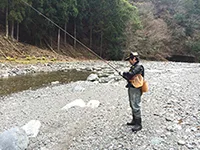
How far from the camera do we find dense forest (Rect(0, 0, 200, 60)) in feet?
67.1

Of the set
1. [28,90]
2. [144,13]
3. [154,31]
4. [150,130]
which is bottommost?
[28,90]

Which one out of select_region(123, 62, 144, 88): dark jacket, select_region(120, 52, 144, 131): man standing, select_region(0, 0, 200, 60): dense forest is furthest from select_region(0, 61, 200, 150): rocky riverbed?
select_region(0, 0, 200, 60): dense forest

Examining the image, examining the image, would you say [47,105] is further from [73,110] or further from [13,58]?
[13,58]

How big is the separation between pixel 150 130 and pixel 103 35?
75.7ft

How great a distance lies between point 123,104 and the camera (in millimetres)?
6551

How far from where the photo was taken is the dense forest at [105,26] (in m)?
20.4

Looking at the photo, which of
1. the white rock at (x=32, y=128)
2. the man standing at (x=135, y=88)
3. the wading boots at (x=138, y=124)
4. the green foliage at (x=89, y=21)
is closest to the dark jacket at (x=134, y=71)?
the man standing at (x=135, y=88)

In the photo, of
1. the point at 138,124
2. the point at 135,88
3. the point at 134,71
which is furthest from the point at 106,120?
the point at 134,71

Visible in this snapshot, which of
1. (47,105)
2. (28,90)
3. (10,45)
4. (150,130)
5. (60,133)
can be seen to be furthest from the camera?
(10,45)

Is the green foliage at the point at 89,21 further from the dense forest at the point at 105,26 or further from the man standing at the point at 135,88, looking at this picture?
the man standing at the point at 135,88

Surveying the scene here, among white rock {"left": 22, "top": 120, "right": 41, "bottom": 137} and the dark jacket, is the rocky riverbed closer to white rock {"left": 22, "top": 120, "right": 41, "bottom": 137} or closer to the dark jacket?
white rock {"left": 22, "top": 120, "right": 41, "bottom": 137}

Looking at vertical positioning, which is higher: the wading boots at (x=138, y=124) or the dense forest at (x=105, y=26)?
the dense forest at (x=105, y=26)

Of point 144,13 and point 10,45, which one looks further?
point 144,13

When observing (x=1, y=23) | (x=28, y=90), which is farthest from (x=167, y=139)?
(x=1, y=23)
